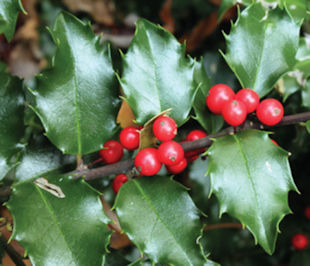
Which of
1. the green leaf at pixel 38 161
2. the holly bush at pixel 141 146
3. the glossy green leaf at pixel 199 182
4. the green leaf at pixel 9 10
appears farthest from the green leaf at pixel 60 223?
the glossy green leaf at pixel 199 182

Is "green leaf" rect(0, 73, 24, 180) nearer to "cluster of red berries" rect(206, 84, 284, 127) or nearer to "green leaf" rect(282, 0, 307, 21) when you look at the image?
"cluster of red berries" rect(206, 84, 284, 127)

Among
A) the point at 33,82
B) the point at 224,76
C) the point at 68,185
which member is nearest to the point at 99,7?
the point at 33,82

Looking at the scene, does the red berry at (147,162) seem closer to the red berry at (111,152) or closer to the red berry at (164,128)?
the red berry at (164,128)

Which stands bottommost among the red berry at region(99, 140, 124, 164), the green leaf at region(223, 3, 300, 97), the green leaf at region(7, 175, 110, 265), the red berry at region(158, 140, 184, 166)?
the green leaf at region(7, 175, 110, 265)

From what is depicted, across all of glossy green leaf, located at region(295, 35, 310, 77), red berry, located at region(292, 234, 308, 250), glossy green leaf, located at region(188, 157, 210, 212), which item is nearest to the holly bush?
glossy green leaf, located at region(295, 35, 310, 77)

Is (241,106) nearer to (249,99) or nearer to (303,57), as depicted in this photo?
(249,99)

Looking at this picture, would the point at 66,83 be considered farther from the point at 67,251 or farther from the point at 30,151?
the point at 67,251
